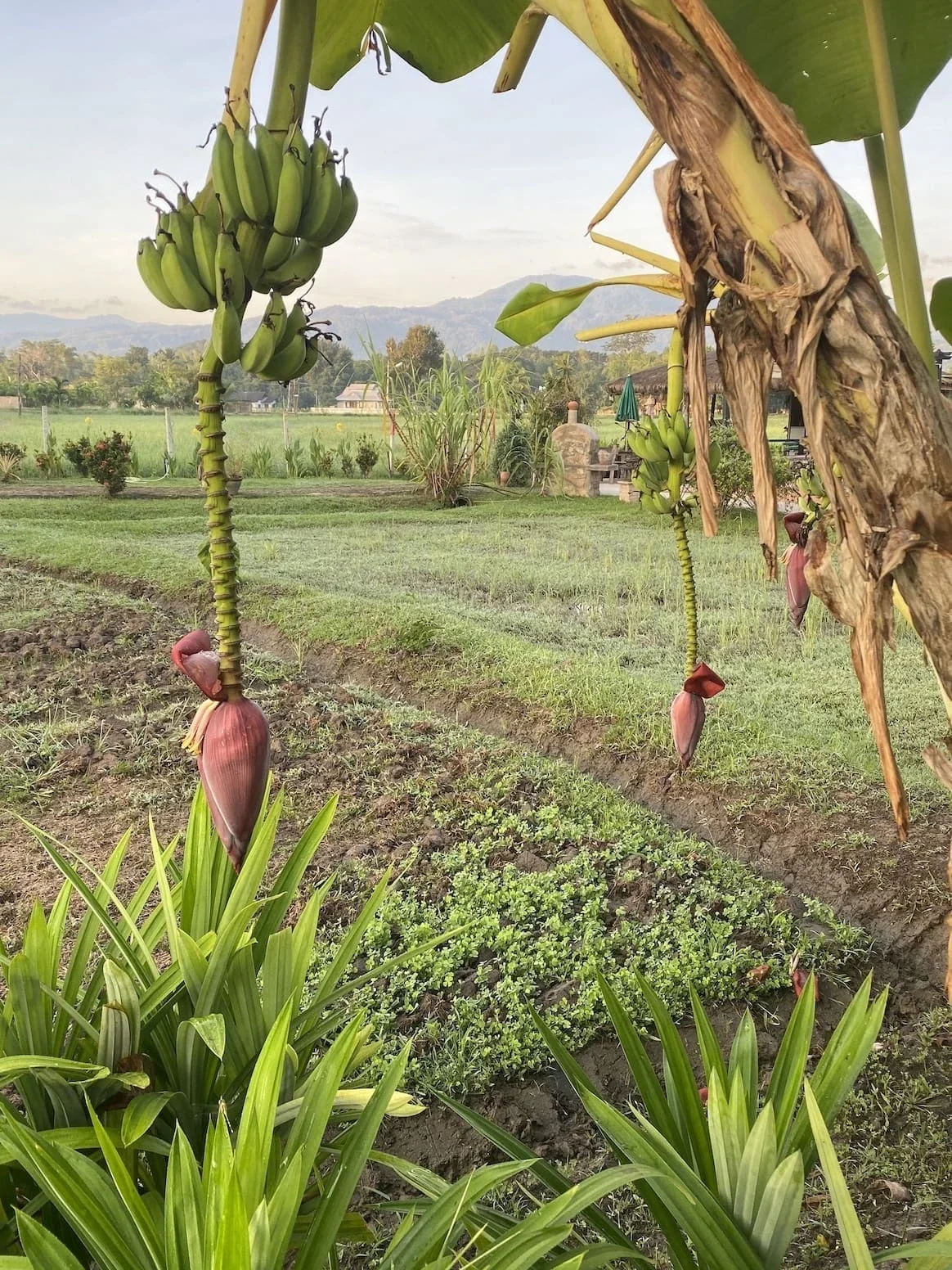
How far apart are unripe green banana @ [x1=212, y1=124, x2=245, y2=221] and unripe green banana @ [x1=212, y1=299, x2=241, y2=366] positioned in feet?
0.22

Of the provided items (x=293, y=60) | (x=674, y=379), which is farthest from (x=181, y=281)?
(x=674, y=379)

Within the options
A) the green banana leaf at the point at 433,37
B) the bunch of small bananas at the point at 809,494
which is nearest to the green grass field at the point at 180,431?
the bunch of small bananas at the point at 809,494

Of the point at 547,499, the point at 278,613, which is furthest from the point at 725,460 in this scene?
the point at 278,613

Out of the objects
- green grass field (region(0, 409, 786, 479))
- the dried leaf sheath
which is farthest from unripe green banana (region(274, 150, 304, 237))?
green grass field (region(0, 409, 786, 479))

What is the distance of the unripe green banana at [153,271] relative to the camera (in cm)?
44

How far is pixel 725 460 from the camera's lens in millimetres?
6031

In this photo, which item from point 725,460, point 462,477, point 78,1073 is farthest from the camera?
point 462,477

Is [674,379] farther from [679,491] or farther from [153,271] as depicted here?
[153,271]

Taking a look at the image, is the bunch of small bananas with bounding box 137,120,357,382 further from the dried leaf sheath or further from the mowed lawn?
the mowed lawn

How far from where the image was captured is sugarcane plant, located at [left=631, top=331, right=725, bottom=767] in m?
0.61

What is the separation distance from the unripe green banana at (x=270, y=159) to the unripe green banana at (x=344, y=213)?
0.04 meters

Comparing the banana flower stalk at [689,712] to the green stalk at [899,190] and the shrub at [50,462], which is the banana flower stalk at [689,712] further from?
the shrub at [50,462]

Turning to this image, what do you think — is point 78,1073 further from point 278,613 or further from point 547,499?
point 547,499

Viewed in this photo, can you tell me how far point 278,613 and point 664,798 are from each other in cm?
202
